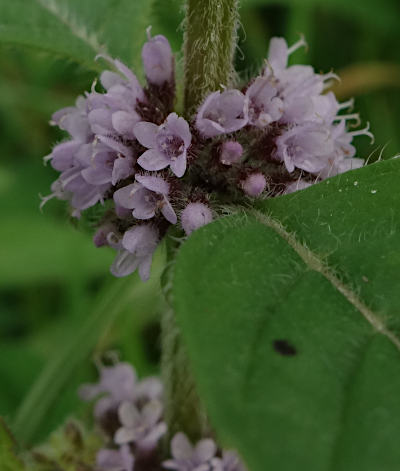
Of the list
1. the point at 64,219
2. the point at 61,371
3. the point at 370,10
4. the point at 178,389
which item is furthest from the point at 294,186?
the point at 370,10

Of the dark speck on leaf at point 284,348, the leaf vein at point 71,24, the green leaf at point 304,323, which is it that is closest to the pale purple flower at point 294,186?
the green leaf at point 304,323

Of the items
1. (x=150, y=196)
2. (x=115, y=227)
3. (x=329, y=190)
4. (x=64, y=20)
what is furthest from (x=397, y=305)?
(x=64, y=20)

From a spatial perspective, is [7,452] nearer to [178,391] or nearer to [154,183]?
[178,391]

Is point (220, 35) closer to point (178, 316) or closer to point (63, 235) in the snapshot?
point (178, 316)

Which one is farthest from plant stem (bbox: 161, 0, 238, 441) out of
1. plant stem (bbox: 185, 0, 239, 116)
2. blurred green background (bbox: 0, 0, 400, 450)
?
blurred green background (bbox: 0, 0, 400, 450)

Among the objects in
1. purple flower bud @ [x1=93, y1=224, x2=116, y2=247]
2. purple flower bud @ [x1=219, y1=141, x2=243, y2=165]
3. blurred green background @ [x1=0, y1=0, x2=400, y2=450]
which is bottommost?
blurred green background @ [x1=0, y1=0, x2=400, y2=450]

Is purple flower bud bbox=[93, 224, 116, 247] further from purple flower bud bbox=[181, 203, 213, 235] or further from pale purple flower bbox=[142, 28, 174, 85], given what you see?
pale purple flower bbox=[142, 28, 174, 85]
